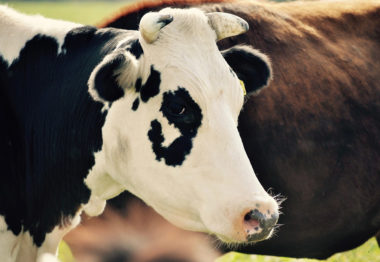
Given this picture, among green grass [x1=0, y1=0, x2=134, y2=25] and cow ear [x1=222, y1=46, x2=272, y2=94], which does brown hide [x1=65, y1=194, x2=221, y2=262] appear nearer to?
cow ear [x1=222, y1=46, x2=272, y2=94]

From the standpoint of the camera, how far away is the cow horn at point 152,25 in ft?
10.3

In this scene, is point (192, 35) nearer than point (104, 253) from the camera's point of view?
Yes

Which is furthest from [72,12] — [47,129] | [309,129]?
[47,129]

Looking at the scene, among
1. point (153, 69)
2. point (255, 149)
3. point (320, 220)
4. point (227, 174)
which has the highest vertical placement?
point (153, 69)

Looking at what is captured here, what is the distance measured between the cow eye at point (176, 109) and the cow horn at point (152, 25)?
33 centimetres

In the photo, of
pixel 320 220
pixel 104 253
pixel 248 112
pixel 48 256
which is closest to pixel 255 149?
pixel 248 112

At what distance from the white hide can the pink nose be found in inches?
57.1

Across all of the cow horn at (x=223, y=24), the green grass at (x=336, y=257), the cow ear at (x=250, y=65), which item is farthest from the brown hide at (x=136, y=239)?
the cow horn at (x=223, y=24)

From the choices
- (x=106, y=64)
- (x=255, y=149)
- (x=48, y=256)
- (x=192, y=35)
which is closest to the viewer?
(x=106, y=64)

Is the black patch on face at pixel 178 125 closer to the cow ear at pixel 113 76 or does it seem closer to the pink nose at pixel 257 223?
the cow ear at pixel 113 76

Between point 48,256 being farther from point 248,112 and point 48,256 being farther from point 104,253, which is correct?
point 248,112

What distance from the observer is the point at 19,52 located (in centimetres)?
366

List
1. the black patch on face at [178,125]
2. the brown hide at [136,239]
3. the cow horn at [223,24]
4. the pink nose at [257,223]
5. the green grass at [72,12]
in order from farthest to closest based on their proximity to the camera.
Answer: the green grass at [72,12] < the brown hide at [136,239] < the cow horn at [223,24] < the black patch on face at [178,125] < the pink nose at [257,223]

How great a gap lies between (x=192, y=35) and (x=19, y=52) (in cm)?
105
